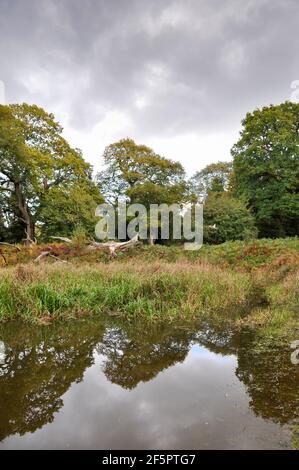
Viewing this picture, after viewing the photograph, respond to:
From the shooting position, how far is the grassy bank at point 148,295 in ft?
27.2

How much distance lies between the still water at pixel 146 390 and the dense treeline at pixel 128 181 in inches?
621

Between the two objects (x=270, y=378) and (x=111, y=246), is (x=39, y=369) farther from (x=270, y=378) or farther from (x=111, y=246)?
(x=111, y=246)

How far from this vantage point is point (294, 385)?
15.0 feet

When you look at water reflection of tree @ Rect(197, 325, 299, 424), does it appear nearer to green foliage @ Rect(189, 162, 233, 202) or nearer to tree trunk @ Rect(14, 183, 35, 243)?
tree trunk @ Rect(14, 183, 35, 243)

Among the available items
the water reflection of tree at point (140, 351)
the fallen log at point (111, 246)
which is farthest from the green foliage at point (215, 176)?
the water reflection of tree at point (140, 351)

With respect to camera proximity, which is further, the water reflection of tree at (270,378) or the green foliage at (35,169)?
the green foliage at (35,169)

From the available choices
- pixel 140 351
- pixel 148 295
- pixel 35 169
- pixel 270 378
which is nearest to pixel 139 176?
pixel 35 169

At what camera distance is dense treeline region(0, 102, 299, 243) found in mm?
23312

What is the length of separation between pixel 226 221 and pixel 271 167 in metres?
5.24

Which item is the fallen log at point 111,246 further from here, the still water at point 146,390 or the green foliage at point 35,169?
the still water at point 146,390

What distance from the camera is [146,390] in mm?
4762

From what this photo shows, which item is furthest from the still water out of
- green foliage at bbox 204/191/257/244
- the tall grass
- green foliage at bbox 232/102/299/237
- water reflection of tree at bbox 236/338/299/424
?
green foliage at bbox 232/102/299/237

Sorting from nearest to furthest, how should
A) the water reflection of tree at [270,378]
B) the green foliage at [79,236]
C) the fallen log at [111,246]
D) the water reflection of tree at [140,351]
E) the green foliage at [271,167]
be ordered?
the water reflection of tree at [270,378], the water reflection of tree at [140,351], the fallen log at [111,246], the green foliage at [79,236], the green foliage at [271,167]

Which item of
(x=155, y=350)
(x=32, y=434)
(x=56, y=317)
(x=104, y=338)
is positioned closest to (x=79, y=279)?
(x=56, y=317)
